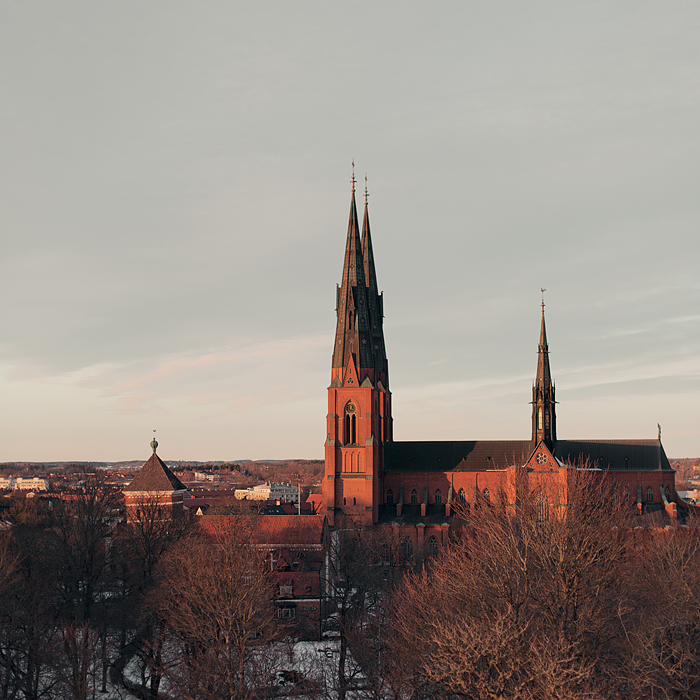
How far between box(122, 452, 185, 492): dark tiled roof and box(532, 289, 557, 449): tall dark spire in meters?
Answer: 48.2

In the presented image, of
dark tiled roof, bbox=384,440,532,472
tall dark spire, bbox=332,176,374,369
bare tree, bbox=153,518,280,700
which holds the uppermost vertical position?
tall dark spire, bbox=332,176,374,369

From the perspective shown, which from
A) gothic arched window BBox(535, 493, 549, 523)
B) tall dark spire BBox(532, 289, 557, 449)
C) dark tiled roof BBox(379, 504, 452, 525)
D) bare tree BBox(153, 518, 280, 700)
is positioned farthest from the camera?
dark tiled roof BBox(379, 504, 452, 525)

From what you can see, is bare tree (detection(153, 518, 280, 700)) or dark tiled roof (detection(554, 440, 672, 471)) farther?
dark tiled roof (detection(554, 440, 672, 471))

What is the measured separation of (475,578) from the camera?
42.8 m

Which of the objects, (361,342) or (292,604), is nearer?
(292,604)

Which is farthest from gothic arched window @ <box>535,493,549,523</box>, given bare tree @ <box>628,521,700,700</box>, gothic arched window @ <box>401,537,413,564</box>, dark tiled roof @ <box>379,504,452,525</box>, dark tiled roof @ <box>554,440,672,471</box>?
dark tiled roof @ <box>554,440,672,471</box>

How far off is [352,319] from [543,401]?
28.1m

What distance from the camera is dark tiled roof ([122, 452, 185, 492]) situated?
91.1m

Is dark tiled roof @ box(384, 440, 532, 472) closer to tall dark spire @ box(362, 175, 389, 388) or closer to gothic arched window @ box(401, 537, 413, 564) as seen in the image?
tall dark spire @ box(362, 175, 389, 388)

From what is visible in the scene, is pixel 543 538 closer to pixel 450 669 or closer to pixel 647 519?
pixel 450 669

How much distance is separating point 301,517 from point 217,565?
39253mm

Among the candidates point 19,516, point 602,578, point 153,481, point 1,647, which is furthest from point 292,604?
point 19,516

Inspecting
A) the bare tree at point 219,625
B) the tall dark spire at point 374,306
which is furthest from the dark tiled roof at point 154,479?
the tall dark spire at point 374,306

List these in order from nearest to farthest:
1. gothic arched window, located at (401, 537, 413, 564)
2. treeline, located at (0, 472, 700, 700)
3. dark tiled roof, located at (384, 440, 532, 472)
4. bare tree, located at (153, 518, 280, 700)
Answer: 1. treeline, located at (0, 472, 700, 700)
2. bare tree, located at (153, 518, 280, 700)
3. gothic arched window, located at (401, 537, 413, 564)
4. dark tiled roof, located at (384, 440, 532, 472)
